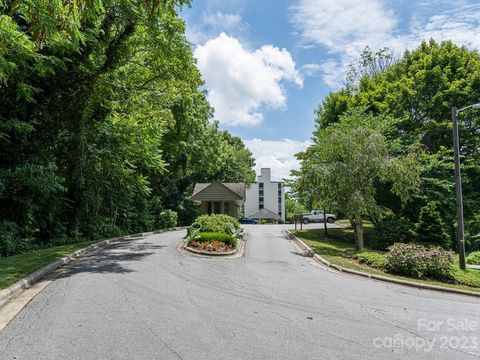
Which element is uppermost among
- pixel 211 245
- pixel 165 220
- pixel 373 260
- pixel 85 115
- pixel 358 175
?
pixel 85 115

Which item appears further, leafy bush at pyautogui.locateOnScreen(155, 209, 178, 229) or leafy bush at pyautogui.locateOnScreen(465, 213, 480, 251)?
leafy bush at pyautogui.locateOnScreen(155, 209, 178, 229)

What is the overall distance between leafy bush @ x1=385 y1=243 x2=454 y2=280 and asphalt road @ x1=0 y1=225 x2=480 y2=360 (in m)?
2.00

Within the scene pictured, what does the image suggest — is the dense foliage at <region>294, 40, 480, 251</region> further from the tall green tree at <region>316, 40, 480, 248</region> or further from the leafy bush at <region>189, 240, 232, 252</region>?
the leafy bush at <region>189, 240, 232, 252</region>

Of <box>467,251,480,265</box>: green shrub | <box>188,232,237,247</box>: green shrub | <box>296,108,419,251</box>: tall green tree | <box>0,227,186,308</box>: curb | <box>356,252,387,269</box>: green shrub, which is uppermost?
<box>296,108,419,251</box>: tall green tree

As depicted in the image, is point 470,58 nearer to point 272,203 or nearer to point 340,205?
point 340,205

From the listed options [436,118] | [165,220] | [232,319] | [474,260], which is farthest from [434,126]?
[232,319]

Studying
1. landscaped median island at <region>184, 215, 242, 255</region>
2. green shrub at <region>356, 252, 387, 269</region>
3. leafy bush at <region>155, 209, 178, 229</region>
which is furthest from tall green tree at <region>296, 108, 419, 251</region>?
leafy bush at <region>155, 209, 178, 229</region>

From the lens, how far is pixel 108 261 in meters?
12.6

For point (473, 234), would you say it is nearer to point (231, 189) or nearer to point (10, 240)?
point (231, 189)

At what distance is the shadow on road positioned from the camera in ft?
35.2

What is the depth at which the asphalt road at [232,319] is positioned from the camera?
4957mm

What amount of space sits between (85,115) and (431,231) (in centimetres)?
1906

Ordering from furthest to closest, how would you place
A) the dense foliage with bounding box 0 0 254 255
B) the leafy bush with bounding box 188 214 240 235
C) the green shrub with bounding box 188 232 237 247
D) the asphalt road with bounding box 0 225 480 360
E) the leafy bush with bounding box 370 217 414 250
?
the leafy bush with bounding box 370 217 414 250
the leafy bush with bounding box 188 214 240 235
the green shrub with bounding box 188 232 237 247
the dense foliage with bounding box 0 0 254 255
the asphalt road with bounding box 0 225 480 360

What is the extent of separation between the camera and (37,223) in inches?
714
